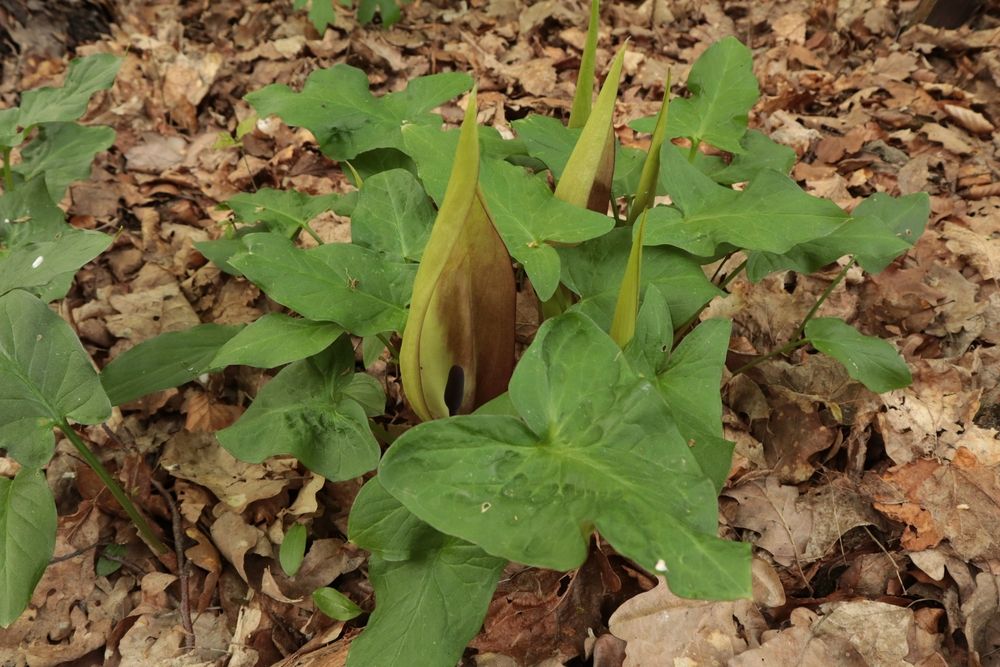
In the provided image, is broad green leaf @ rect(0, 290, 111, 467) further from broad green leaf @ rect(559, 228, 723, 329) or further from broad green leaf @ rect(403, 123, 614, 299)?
broad green leaf @ rect(559, 228, 723, 329)

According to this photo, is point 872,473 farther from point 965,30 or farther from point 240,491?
point 965,30

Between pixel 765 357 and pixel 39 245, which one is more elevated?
pixel 39 245

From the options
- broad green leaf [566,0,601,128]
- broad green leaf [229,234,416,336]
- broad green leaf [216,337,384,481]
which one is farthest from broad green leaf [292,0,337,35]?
broad green leaf [216,337,384,481]

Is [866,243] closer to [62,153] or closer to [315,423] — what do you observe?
[315,423]

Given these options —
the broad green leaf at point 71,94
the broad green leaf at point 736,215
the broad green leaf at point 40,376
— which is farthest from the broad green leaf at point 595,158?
the broad green leaf at point 71,94

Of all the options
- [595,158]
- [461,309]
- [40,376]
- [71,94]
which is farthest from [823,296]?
[71,94]

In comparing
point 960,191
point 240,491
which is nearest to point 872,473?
point 960,191

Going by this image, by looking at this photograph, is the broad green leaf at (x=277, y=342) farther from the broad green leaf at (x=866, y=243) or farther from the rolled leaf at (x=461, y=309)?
the broad green leaf at (x=866, y=243)
